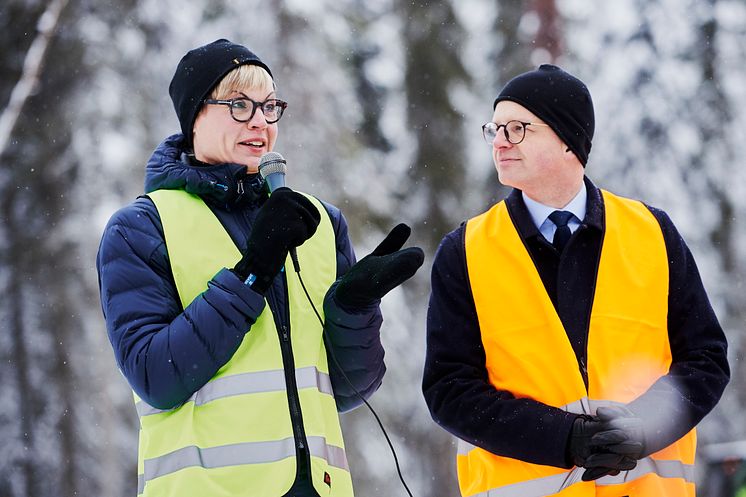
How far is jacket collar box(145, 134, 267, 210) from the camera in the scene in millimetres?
3135

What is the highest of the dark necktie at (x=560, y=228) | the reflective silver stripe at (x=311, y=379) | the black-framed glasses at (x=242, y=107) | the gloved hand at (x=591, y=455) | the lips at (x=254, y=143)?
the black-framed glasses at (x=242, y=107)

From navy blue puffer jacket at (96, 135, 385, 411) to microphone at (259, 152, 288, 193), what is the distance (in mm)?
140

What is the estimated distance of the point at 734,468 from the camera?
235 inches

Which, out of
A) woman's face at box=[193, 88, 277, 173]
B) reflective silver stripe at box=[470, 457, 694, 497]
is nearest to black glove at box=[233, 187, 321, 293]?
woman's face at box=[193, 88, 277, 173]

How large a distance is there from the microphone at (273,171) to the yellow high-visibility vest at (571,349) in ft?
2.28

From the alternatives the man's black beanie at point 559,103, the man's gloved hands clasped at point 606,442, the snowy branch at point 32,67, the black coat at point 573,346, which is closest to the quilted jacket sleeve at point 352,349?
the black coat at point 573,346

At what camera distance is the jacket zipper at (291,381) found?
2912 millimetres

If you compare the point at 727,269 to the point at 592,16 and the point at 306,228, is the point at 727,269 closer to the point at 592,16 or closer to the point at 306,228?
the point at 592,16

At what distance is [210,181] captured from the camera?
3133 millimetres

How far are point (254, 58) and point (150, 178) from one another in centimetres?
45

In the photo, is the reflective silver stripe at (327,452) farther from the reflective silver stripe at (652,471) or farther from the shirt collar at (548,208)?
the shirt collar at (548,208)

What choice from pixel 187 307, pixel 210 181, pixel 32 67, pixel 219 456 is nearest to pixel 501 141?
pixel 210 181

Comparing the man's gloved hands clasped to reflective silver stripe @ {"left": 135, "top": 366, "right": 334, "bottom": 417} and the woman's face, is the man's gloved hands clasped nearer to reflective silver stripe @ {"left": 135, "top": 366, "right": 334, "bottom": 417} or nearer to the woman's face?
reflective silver stripe @ {"left": 135, "top": 366, "right": 334, "bottom": 417}

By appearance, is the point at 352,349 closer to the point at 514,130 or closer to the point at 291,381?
the point at 291,381
